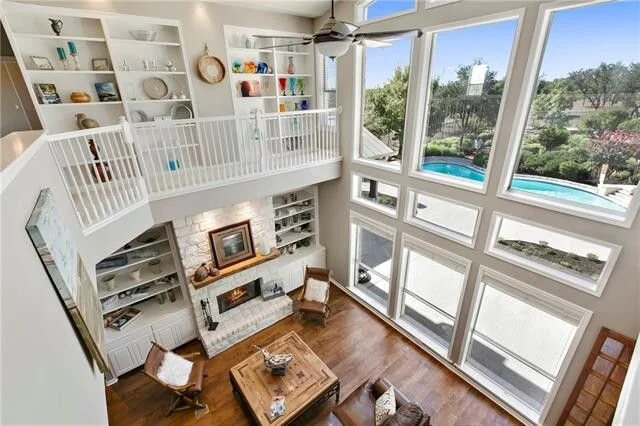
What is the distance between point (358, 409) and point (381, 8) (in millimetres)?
5472

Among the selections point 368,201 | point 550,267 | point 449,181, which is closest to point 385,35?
point 449,181

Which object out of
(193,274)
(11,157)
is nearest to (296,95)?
(193,274)

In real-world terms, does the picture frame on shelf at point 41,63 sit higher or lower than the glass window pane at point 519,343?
higher

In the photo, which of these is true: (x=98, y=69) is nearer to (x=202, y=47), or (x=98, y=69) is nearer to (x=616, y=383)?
(x=202, y=47)

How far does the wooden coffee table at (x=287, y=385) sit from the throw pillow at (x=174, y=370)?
0.66m

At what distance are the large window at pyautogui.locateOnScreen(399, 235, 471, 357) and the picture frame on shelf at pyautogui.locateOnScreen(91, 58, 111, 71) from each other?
4.98 metres

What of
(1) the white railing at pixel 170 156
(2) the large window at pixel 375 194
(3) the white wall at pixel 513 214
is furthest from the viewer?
(2) the large window at pixel 375 194

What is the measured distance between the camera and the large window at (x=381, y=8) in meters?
3.80

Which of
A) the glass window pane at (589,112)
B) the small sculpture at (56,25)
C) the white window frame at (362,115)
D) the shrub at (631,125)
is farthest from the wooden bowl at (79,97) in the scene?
the shrub at (631,125)

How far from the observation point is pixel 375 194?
5.07m

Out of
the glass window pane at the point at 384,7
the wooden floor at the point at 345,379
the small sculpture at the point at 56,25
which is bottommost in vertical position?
the wooden floor at the point at 345,379

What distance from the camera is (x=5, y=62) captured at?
139 inches

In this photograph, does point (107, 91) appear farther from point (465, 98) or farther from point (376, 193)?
point (465, 98)

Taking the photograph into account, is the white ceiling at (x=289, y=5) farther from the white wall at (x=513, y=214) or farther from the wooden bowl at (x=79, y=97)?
the wooden bowl at (x=79, y=97)
